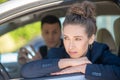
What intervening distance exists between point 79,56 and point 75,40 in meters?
0.10

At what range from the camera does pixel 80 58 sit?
2781mm

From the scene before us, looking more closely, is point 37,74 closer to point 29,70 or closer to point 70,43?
point 29,70

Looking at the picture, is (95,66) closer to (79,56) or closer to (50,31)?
(79,56)

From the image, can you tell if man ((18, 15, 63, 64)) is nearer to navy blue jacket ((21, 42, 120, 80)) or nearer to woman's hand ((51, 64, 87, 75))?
navy blue jacket ((21, 42, 120, 80))

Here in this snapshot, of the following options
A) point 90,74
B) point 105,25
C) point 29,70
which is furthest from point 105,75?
point 105,25

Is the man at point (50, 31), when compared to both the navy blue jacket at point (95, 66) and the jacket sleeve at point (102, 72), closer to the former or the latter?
the navy blue jacket at point (95, 66)

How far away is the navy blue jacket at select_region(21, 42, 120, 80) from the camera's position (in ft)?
8.98

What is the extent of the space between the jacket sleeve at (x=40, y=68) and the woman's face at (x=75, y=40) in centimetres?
11

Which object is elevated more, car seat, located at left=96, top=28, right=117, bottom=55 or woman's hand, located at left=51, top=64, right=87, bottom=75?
woman's hand, located at left=51, top=64, right=87, bottom=75

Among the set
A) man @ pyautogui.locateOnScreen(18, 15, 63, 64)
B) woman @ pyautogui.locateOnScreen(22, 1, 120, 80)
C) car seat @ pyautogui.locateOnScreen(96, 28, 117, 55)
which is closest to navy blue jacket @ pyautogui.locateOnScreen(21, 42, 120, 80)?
woman @ pyautogui.locateOnScreen(22, 1, 120, 80)

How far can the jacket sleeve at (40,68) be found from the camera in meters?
2.79

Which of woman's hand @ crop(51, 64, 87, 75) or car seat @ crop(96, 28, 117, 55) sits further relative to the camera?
car seat @ crop(96, 28, 117, 55)

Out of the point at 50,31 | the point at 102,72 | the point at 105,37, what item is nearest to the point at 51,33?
the point at 50,31

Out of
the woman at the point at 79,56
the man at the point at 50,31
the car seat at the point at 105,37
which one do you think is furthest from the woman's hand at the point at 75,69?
the car seat at the point at 105,37
